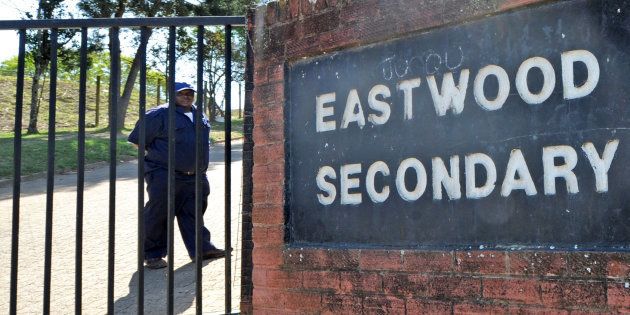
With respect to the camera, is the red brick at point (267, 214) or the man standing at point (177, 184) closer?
the red brick at point (267, 214)

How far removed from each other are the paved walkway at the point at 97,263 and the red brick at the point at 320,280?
4.08 feet

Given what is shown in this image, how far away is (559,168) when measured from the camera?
7.90 feet

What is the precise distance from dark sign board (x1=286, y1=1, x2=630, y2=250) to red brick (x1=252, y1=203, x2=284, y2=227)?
0.20 ft

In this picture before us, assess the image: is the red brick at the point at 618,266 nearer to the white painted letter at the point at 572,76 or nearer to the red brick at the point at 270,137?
the white painted letter at the point at 572,76

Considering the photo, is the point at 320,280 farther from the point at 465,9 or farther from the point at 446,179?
the point at 465,9

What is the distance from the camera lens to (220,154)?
18547 millimetres

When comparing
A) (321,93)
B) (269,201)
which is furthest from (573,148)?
(269,201)

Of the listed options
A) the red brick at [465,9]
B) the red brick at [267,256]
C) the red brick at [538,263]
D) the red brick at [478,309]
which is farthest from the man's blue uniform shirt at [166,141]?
the red brick at [538,263]

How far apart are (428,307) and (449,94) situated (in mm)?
851

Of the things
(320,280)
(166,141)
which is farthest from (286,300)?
(166,141)

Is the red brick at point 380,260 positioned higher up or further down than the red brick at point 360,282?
higher up

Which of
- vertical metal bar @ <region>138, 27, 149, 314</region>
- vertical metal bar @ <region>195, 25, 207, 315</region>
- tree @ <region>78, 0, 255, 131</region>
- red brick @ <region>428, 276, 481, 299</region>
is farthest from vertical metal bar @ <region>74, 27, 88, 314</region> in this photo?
tree @ <region>78, 0, 255, 131</region>

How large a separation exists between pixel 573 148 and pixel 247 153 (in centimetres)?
176

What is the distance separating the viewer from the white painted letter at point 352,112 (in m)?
3.00
